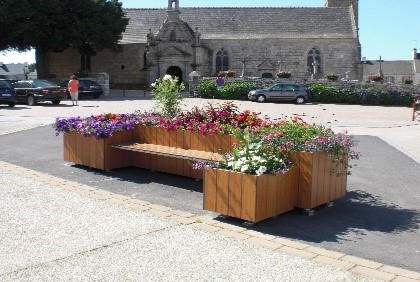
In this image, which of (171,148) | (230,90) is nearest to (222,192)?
(171,148)

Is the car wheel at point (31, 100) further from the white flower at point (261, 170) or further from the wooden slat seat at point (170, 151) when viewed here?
the white flower at point (261, 170)

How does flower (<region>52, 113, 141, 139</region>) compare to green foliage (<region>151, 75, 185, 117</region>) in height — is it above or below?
below

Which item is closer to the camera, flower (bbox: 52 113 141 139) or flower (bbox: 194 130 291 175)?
flower (bbox: 194 130 291 175)

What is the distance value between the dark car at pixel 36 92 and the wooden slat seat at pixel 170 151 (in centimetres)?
2080

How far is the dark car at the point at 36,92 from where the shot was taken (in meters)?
28.3

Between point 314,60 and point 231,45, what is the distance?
8.12 meters

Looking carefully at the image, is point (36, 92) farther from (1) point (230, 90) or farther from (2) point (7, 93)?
(1) point (230, 90)

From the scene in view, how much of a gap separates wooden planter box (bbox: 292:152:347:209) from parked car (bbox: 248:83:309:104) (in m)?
27.7

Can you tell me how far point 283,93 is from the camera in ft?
113

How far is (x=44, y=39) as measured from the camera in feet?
138

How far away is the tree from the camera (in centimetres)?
3991

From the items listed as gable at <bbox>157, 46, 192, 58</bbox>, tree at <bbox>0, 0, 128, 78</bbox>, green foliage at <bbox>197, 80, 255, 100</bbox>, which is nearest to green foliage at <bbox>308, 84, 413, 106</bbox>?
green foliage at <bbox>197, 80, 255, 100</bbox>

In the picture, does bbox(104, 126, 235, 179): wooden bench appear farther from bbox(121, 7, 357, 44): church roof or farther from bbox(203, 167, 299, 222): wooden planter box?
bbox(121, 7, 357, 44): church roof

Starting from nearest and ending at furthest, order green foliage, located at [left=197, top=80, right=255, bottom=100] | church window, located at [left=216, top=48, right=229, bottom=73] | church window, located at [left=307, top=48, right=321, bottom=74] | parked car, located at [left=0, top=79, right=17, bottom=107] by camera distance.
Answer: parked car, located at [left=0, top=79, right=17, bottom=107] < green foliage, located at [left=197, top=80, right=255, bottom=100] < church window, located at [left=307, top=48, right=321, bottom=74] < church window, located at [left=216, top=48, right=229, bottom=73]
